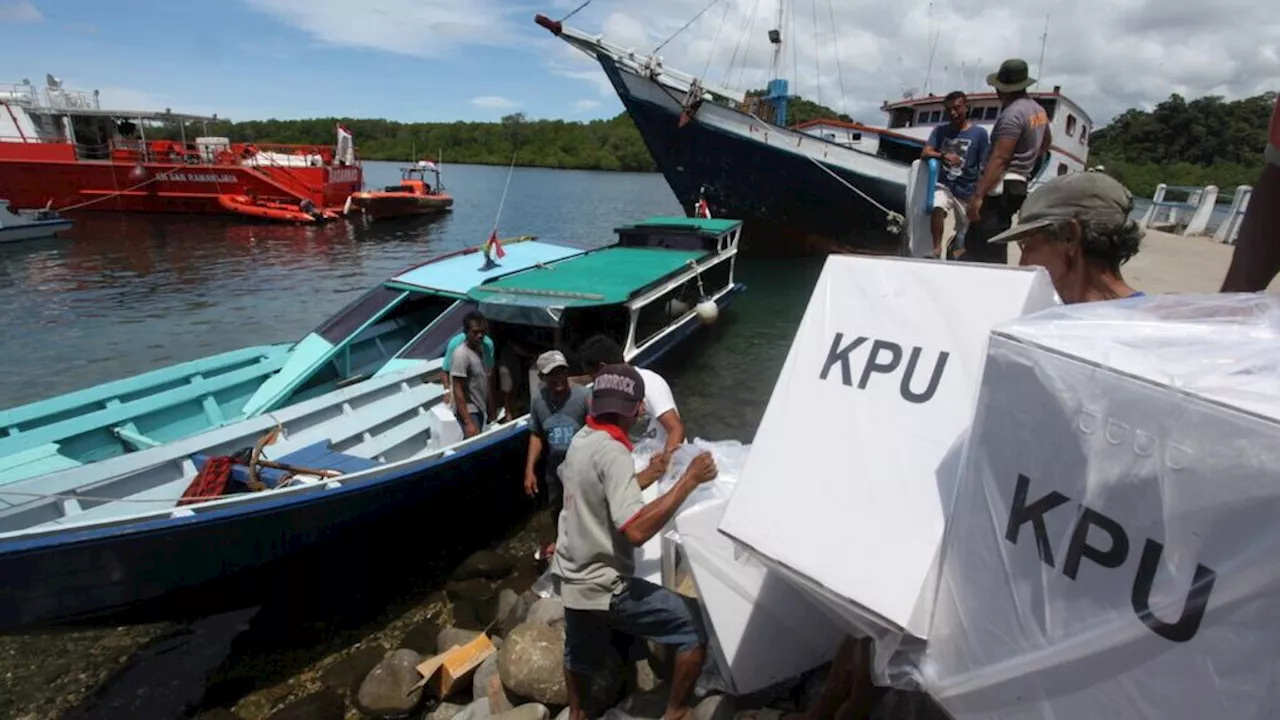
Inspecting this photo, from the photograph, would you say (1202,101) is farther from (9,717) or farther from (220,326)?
(9,717)

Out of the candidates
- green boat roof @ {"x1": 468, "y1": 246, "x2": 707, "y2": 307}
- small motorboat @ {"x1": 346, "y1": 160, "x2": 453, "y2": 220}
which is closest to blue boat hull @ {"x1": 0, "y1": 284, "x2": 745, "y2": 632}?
green boat roof @ {"x1": 468, "y1": 246, "x2": 707, "y2": 307}

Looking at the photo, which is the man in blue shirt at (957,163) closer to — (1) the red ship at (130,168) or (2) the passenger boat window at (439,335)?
(2) the passenger boat window at (439,335)

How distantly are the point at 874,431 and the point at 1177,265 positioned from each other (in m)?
16.2

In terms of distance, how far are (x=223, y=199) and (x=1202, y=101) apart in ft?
214

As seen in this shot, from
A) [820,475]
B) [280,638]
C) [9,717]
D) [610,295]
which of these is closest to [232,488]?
[280,638]

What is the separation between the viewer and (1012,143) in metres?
5.26

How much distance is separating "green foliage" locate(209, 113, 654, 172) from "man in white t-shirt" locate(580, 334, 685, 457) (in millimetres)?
92025

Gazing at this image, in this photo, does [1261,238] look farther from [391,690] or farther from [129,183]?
[129,183]

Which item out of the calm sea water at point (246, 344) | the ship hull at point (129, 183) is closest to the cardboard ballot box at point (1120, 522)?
the calm sea water at point (246, 344)

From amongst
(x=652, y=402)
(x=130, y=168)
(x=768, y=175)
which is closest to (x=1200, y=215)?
(x=768, y=175)

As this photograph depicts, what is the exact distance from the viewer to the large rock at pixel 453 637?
16.7ft

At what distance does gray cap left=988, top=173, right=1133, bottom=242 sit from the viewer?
228 centimetres

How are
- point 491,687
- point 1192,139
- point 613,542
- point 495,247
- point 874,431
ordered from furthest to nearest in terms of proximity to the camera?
point 1192,139, point 495,247, point 491,687, point 613,542, point 874,431

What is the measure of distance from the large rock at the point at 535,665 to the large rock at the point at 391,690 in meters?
0.83
